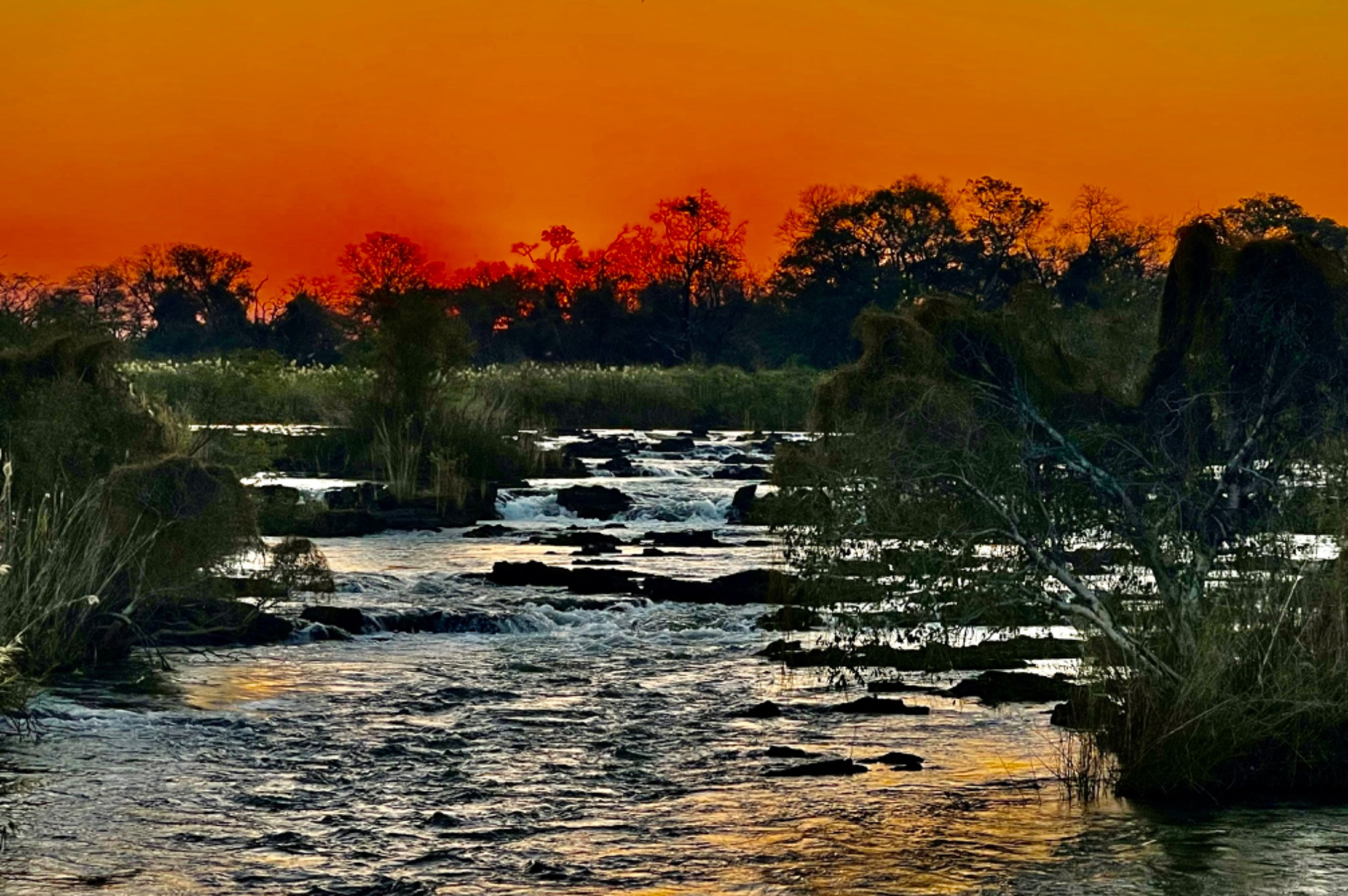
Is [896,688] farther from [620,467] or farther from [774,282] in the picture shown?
[774,282]

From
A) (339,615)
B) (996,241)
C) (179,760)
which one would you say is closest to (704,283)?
(996,241)

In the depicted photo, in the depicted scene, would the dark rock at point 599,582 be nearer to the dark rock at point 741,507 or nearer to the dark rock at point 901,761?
the dark rock at point 741,507

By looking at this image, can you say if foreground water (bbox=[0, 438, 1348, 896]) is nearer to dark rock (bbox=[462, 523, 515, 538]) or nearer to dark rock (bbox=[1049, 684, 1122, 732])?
dark rock (bbox=[1049, 684, 1122, 732])

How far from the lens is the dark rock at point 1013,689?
45.5ft

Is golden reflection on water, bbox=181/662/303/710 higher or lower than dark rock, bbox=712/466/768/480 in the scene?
lower

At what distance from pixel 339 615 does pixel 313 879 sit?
9.02 m

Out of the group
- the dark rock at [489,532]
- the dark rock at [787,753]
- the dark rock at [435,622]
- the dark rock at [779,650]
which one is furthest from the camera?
the dark rock at [489,532]

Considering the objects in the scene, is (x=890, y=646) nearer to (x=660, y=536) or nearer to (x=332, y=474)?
(x=660, y=536)

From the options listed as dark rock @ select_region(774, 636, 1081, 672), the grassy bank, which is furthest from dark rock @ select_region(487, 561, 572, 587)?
the grassy bank

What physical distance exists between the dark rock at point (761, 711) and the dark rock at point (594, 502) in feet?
56.8

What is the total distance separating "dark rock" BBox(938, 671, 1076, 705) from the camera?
547 inches

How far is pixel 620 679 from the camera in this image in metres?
15.2

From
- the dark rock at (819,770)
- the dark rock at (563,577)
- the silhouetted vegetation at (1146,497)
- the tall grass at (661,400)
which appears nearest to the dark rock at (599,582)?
the dark rock at (563,577)

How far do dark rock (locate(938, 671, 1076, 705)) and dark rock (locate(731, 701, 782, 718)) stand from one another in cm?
149
